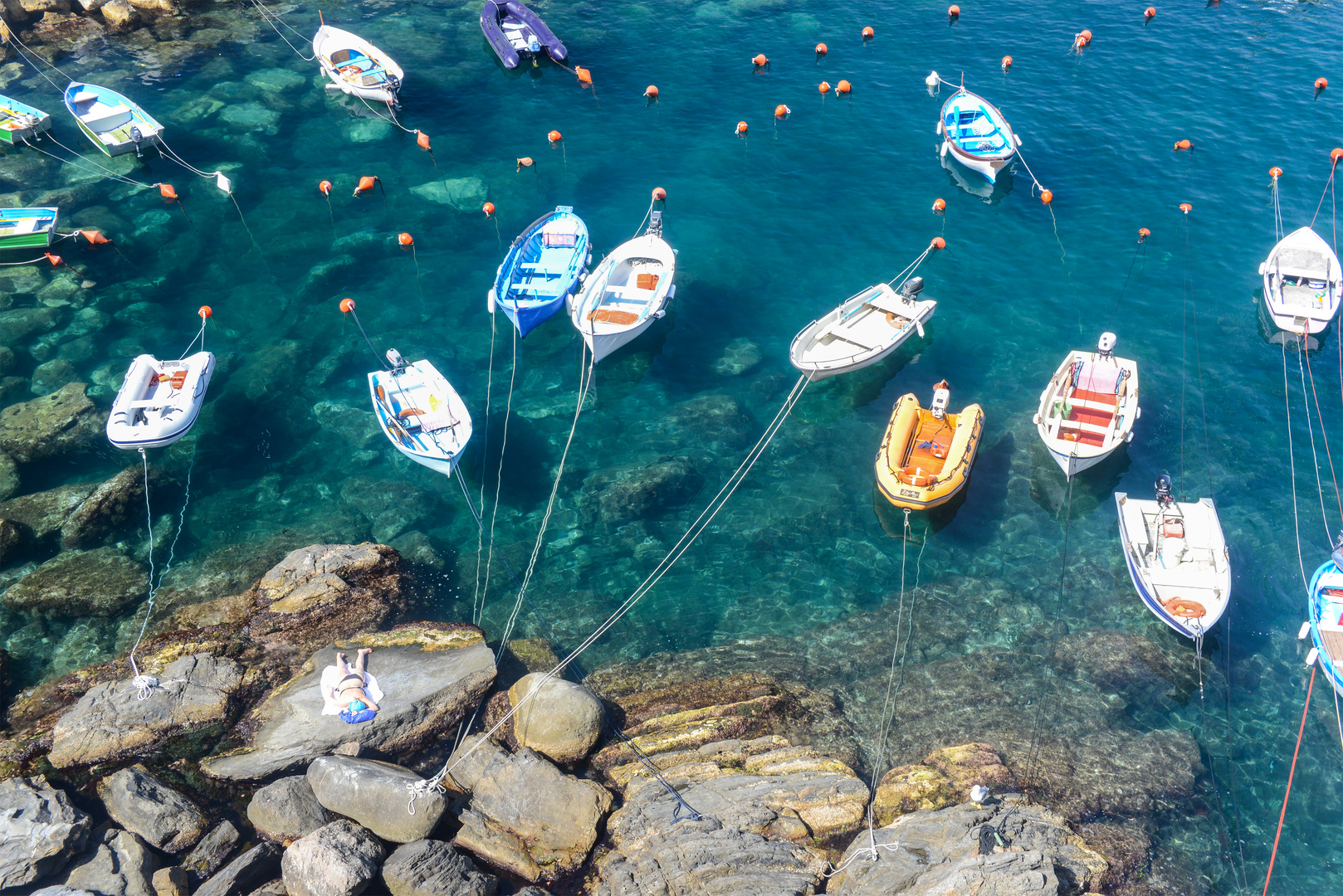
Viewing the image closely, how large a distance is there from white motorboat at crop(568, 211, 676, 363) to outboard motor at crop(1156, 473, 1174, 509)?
17.5m

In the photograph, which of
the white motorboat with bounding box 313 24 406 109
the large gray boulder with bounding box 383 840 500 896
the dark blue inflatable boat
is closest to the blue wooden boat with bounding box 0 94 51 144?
the white motorboat with bounding box 313 24 406 109

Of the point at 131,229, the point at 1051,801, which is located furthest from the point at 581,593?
the point at 131,229

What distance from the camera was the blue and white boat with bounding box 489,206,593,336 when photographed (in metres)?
31.2

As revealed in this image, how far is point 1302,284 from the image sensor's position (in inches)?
1267

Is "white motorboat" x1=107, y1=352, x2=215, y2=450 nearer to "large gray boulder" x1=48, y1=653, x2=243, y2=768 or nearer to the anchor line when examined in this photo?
"large gray boulder" x1=48, y1=653, x2=243, y2=768

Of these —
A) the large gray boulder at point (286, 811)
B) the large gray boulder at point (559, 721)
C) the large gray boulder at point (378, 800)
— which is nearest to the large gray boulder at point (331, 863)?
the large gray boulder at point (378, 800)

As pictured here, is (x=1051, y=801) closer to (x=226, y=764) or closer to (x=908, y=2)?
(x=226, y=764)

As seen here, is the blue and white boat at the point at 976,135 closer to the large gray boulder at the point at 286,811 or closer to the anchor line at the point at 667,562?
the anchor line at the point at 667,562

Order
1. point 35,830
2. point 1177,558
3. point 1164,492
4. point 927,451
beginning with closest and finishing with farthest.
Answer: point 35,830 < point 1177,558 < point 1164,492 < point 927,451

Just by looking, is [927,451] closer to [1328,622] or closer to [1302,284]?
[1328,622]

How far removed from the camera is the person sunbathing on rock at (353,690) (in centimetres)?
1986

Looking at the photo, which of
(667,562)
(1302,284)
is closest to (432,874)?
(667,562)

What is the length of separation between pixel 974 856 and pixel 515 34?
149 ft

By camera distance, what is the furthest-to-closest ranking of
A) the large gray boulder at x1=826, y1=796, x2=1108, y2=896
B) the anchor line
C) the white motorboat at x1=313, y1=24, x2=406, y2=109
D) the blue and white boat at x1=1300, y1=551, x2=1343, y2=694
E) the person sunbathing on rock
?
1. the white motorboat at x1=313, y1=24, x2=406, y2=109
2. the blue and white boat at x1=1300, y1=551, x2=1343, y2=694
3. the person sunbathing on rock
4. the anchor line
5. the large gray boulder at x1=826, y1=796, x2=1108, y2=896
